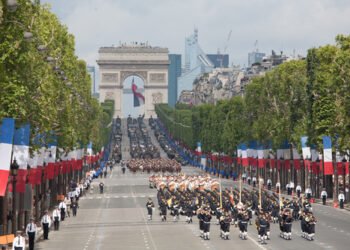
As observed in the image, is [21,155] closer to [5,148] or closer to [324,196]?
[5,148]

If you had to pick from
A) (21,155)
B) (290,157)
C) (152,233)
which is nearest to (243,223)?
(152,233)

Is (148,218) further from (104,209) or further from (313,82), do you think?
(313,82)

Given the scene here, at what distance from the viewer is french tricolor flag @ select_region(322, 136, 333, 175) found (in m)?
92.9

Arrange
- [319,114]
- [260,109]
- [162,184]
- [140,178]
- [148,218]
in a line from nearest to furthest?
[148,218]
[319,114]
[162,184]
[260,109]
[140,178]

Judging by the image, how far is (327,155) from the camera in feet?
307

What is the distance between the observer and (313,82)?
110688mm

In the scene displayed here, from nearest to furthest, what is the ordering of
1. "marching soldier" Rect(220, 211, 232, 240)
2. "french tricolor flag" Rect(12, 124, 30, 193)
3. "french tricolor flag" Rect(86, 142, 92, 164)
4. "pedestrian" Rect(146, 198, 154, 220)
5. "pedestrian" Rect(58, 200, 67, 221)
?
"french tricolor flag" Rect(12, 124, 30, 193)
"marching soldier" Rect(220, 211, 232, 240)
"pedestrian" Rect(146, 198, 154, 220)
"pedestrian" Rect(58, 200, 67, 221)
"french tricolor flag" Rect(86, 142, 92, 164)

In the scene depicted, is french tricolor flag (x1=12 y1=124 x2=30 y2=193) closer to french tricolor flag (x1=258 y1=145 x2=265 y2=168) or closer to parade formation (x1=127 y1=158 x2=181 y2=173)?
french tricolor flag (x1=258 y1=145 x2=265 y2=168)

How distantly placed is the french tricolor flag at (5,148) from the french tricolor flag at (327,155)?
46789 millimetres

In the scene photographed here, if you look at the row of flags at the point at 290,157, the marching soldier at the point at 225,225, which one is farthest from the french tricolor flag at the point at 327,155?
the marching soldier at the point at 225,225

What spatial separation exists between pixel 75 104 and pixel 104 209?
10486 mm

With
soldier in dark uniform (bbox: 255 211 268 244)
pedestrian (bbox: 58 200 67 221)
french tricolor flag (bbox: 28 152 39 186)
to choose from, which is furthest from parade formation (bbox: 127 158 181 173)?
soldier in dark uniform (bbox: 255 211 268 244)

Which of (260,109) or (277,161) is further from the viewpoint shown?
(260,109)

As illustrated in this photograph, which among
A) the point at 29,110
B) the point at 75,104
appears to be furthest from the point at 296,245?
the point at 75,104
